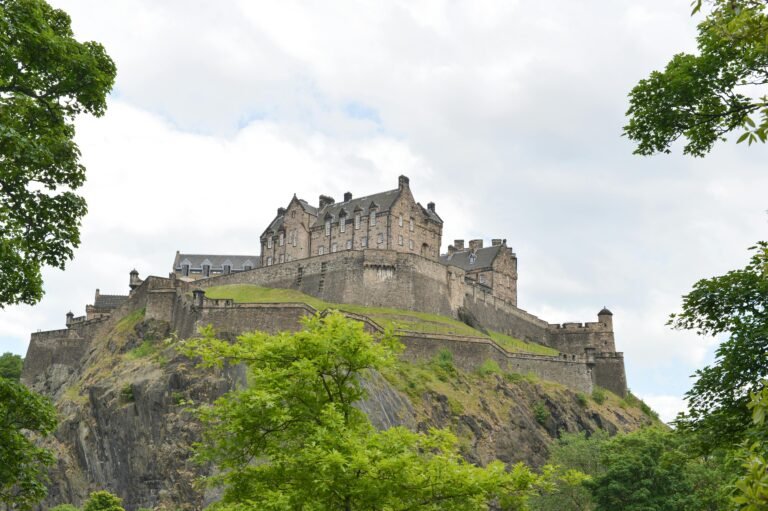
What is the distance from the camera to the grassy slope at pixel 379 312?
67.3m

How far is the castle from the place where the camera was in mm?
63406

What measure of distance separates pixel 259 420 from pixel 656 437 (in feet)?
99.1

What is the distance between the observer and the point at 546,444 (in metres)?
60.5

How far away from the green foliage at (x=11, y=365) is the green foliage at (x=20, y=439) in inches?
2960

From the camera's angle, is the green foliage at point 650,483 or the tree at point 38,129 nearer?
the tree at point 38,129

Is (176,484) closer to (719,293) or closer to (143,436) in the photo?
(143,436)

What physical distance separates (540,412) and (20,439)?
2083 inches

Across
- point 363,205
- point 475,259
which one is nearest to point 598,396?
point 475,259

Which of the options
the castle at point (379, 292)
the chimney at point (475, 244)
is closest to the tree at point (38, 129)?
the castle at point (379, 292)

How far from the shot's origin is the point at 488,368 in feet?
211

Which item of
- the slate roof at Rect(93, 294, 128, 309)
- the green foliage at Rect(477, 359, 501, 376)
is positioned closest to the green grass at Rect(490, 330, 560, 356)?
the green foliage at Rect(477, 359, 501, 376)

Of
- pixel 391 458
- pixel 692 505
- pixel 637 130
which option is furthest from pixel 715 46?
pixel 692 505

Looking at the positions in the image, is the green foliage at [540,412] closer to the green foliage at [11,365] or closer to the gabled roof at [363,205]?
the gabled roof at [363,205]

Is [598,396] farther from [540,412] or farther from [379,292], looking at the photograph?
[379,292]
